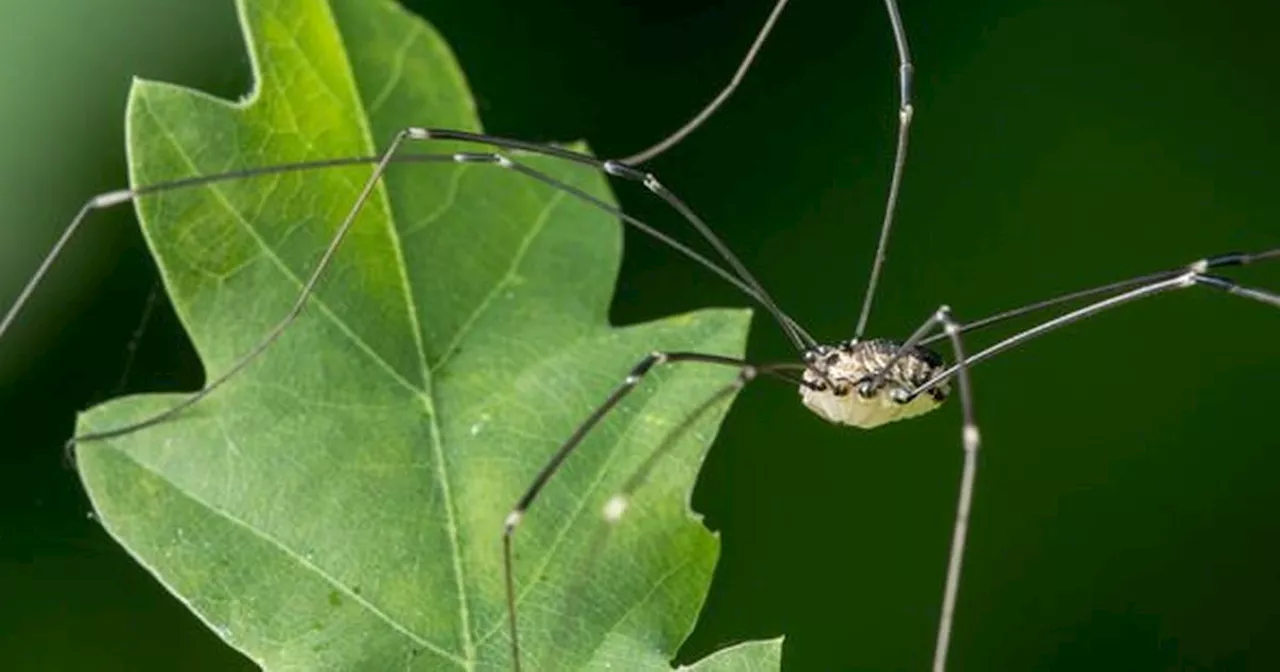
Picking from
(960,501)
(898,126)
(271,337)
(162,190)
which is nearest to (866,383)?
(960,501)

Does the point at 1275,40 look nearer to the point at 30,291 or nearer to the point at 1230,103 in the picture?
the point at 1230,103

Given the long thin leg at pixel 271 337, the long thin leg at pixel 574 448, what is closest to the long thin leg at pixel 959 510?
the long thin leg at pixel 574 448

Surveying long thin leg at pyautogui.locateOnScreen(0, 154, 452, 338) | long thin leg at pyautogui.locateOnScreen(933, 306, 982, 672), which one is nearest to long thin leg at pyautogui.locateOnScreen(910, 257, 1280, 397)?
long thin leg at pyautogui.locateOnScreen(933, 306, 982, 672)

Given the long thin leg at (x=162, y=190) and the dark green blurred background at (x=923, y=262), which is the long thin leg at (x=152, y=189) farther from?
the dark green blurred background at (x=923, y=262)

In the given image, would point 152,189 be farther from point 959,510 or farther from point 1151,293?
point 1151,293

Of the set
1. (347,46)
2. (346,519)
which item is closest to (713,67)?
(347,46)

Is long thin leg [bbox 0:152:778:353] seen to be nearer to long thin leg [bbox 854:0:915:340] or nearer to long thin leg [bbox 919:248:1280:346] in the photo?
long thin leg [bbox 854:0:915:340]
